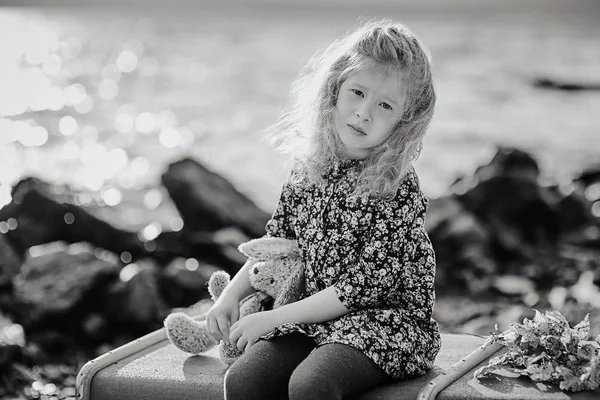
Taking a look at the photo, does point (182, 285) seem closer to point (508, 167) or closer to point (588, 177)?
point (508, 167)

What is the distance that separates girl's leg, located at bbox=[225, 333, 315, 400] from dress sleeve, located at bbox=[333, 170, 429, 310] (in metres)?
0.18

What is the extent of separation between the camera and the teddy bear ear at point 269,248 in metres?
2.47

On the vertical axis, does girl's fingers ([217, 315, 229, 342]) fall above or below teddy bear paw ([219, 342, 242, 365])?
above

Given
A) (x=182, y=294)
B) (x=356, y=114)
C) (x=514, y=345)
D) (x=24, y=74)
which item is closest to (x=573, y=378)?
(x=514, y=345)

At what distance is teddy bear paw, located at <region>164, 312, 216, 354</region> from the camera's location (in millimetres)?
2537

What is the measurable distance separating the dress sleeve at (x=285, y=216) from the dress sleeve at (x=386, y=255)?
0.87ft

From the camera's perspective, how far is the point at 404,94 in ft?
7.68

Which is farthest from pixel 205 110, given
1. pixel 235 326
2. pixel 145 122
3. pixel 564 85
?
pixel 235 326

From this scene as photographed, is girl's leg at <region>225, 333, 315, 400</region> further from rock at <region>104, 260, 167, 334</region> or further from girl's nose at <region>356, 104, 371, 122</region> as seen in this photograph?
rock at <region>104, 260, 167, 334</region>

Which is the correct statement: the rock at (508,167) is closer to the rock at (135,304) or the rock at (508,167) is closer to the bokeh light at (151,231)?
the bokeh light at (151,231)

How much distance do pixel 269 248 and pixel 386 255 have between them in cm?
36

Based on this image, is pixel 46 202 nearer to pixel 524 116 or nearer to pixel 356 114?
pixel 356 114

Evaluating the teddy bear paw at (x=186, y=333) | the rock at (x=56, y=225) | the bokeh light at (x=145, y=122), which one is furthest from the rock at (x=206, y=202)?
the bokeh light at (x=145, y=122)

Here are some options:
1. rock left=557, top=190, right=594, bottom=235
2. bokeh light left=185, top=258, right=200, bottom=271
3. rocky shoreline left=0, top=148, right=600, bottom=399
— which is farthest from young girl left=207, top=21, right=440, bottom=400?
rock left=557, top=190, right=594, bottom=235
